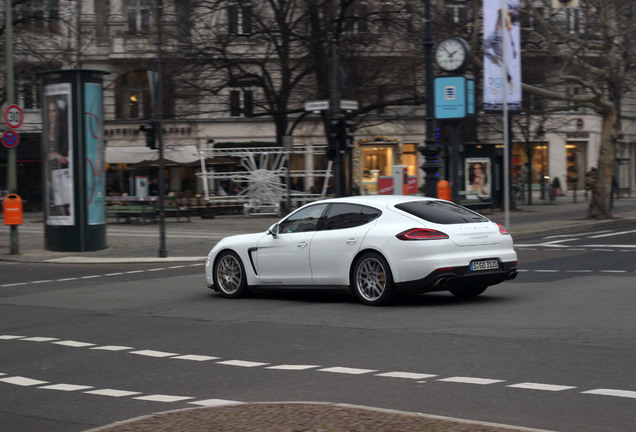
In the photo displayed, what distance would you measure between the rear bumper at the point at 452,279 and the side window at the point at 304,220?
1.81 m

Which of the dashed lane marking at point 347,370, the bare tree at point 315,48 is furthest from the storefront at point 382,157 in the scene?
the dashed lane marking at point 347,370

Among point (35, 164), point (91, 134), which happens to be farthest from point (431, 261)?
point (35, 164)

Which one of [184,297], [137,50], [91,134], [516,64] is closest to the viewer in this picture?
[184,297]

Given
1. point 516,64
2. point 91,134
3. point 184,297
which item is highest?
point 516,64

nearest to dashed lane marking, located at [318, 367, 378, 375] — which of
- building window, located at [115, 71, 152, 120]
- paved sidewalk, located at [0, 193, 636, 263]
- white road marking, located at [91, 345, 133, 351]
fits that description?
white road marking, located at [91, 345, 133, 351]

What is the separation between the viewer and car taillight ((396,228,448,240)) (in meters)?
12.3

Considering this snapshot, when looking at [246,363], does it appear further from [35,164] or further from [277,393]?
[35,164]

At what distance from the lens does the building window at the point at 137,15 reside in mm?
50750

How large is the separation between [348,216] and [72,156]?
45.2 feet

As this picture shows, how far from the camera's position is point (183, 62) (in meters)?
34.8

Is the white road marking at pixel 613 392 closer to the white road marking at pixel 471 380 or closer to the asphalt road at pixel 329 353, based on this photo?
the asphalt road at pixel 329 353

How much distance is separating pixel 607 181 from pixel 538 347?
25526 millimetres

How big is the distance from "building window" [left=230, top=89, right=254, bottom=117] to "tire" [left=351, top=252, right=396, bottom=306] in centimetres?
2464

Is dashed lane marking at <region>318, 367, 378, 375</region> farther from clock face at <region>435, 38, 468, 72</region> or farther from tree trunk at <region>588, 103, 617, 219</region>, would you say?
tree trunk at <region>588, 103, 617, 219</region>
